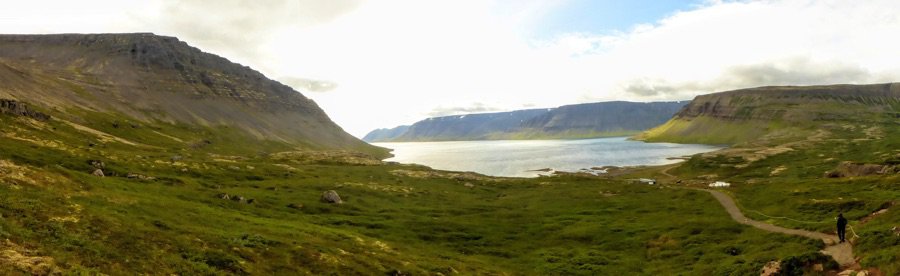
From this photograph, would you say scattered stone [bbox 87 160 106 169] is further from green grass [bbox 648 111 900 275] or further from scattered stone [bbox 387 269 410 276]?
green grass [bbox 648 111 900 275]

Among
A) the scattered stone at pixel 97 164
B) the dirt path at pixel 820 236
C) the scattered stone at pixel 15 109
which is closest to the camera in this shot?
the dirt path at pixel 820 236

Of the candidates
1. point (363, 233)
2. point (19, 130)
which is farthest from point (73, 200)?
point (19, 130)

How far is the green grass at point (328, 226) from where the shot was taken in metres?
32.2

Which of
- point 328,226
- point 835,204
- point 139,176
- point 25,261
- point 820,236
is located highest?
point 25,261

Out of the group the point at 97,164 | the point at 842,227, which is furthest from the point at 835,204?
the point at 97,164

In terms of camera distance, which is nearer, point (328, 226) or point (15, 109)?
point (328, 226)

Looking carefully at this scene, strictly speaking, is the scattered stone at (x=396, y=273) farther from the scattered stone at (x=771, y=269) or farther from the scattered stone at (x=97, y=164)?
the scattered stone at (x=97, y=164)

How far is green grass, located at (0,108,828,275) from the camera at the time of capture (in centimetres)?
3222

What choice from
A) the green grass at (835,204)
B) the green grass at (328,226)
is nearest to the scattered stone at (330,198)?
the green grass at (328,226)

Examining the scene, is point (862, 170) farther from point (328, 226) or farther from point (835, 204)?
point (328, 226)

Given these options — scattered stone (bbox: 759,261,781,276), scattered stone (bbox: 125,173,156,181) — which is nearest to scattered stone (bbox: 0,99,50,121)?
scattered stone (bbox: 125,173,156,181)

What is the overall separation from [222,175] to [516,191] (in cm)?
7847

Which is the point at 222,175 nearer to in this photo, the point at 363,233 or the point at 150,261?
the point at 363,233

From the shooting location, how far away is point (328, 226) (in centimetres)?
6669
